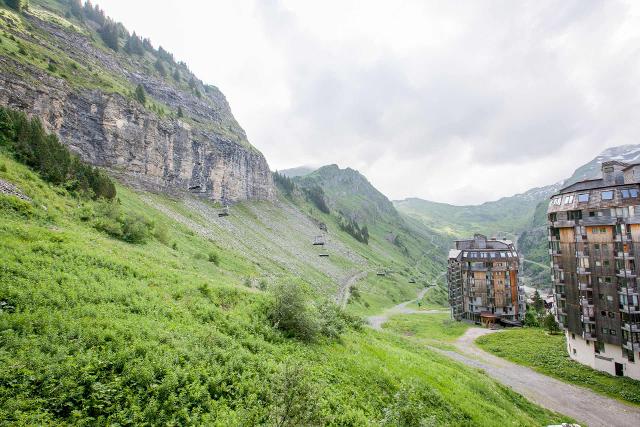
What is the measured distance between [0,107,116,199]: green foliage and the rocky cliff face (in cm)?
2320

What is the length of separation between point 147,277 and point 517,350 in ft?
188

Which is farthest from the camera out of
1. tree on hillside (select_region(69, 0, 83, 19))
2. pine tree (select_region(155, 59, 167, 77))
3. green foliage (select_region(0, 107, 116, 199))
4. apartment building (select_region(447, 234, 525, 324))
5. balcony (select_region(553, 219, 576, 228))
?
pine tree (select_region(155, 59, 167, 77))

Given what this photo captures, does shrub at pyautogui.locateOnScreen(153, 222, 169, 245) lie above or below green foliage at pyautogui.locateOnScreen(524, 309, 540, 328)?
above

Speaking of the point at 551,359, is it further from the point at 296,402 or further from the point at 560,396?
the point at 296,402

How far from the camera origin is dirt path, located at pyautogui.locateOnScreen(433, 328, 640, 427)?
31.2 m

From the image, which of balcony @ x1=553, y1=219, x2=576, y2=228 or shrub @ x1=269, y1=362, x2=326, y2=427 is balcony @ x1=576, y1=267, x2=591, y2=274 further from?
shrub @ x1=269, y1=362, x2=326, y2=427

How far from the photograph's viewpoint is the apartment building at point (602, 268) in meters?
39.5

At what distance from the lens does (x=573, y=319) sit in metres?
46.0

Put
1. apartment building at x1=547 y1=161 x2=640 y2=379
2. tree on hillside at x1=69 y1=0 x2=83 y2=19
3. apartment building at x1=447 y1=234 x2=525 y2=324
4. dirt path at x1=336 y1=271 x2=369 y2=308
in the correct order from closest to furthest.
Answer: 1. apartment building at x1=547 y1=161 x2=640 y2=379
2. apartment building at x1=447 y1=234 x2=525 y2=324
3. dirt path at x1=336 y1=271 x2=369 y2=308
4. tree on hillside at x1=69 y1=0 x2=83 y2=19

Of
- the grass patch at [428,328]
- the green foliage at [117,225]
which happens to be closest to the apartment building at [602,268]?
the grass patch at [428,328]

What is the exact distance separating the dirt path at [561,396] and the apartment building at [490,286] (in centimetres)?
3329

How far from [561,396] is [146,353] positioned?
44.5 metres

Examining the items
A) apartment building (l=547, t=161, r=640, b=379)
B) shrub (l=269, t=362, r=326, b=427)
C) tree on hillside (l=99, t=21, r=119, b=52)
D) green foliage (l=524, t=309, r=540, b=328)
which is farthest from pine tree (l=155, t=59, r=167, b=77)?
shrub (l=269, t=362, r=326, b=427)

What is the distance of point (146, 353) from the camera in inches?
561
